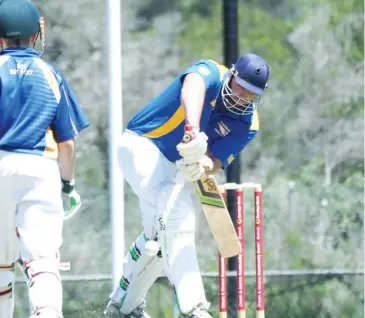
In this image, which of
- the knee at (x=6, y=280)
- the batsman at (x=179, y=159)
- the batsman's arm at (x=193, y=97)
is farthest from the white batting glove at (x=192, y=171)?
the knee at (x=6, y=280)

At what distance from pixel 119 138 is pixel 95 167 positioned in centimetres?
141

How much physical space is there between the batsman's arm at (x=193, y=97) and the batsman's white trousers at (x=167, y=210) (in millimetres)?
467

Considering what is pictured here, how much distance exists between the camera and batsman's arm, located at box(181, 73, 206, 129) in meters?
4.82

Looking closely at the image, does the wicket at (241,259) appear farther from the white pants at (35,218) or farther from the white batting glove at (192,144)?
the white pants at (35,218)

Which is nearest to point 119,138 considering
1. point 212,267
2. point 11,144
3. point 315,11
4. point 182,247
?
point 182,247

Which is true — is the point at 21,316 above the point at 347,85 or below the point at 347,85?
below

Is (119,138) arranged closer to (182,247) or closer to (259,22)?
(182,247)

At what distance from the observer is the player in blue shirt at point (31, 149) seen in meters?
4.36

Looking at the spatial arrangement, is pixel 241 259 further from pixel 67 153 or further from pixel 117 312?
pixel 67 153

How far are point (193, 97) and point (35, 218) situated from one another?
96 centimetres

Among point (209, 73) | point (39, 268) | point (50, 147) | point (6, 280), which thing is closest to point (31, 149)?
point (50, 147)

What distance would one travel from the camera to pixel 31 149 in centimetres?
439

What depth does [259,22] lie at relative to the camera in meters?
7.11

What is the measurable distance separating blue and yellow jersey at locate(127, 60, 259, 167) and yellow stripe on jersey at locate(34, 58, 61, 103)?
870 mm
